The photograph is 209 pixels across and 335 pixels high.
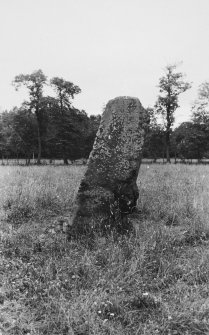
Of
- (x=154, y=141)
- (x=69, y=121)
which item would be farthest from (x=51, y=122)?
(x=154, y=141)

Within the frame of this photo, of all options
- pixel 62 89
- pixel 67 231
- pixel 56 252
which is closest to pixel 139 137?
pixel 67 231

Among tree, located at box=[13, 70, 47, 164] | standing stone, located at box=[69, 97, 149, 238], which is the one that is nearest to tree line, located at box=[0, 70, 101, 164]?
tree, located at box=[13, 70, 47, 164]

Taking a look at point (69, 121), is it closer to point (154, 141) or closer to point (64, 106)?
point (64, 106)

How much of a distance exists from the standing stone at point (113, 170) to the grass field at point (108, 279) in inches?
19.3

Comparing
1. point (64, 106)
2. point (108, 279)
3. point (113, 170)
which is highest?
point (64, 106)

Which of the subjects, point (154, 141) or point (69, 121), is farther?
point (154, 141)

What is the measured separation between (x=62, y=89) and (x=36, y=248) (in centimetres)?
4463

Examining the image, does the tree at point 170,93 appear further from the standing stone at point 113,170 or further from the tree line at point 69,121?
the standing stone at point 113,170

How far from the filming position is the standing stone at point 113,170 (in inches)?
199

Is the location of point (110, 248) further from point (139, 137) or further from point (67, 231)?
point (139, 137)

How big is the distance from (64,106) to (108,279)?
44.9 meters

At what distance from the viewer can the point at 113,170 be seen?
5.11 m

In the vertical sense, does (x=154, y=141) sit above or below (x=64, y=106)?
below

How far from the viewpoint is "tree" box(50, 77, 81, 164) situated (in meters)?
44.1
